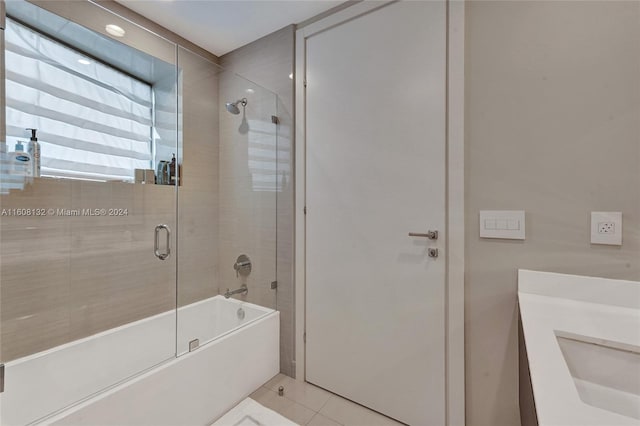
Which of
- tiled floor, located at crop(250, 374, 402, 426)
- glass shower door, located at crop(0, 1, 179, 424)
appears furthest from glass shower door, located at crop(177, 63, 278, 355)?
tiled floor, located at crop(250, 374, 402, 426)

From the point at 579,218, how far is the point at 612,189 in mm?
151

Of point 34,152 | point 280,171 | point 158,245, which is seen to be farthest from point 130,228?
point 280,171

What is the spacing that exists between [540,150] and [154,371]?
81.7 inches

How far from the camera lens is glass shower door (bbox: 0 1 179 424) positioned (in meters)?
1.39

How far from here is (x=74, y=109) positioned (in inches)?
63.9

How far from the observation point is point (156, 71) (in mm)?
1973

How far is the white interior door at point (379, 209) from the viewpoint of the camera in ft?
4.86

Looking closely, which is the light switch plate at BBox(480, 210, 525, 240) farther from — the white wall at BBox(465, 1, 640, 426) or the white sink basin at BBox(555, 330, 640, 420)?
the white sink basin at BBox(555, 330, 640, 420)

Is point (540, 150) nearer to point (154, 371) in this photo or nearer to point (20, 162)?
point (154, 371)

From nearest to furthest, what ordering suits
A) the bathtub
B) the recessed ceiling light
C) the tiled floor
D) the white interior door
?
the bathtub → the white interior door → the tiled floor → the recessed ceiling light

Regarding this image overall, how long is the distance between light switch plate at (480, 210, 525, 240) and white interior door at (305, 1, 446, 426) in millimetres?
204

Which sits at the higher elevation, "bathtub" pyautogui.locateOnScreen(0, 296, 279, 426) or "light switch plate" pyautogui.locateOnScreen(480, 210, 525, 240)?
"light switch plate" pyautogui.locateOnScreen(480, 210, 525, 240)

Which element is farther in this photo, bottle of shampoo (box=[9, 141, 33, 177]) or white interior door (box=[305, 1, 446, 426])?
white interior door (box=[305, 1, 446, 426])

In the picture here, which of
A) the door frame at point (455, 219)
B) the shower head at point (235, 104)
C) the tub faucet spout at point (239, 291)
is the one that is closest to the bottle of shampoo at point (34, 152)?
the shower head at point (235, 104)
